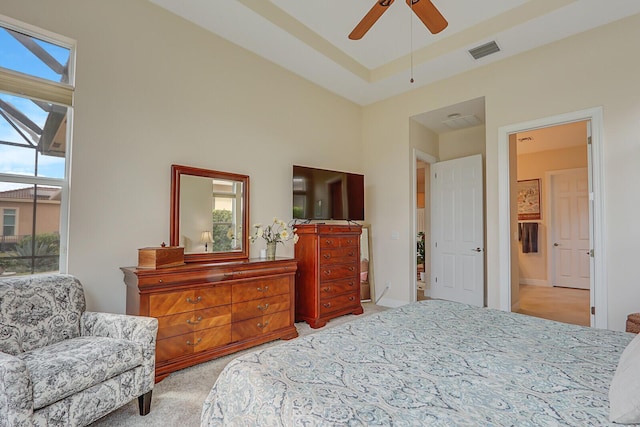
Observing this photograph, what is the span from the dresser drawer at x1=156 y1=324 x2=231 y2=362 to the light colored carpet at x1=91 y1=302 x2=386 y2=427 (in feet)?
0.51

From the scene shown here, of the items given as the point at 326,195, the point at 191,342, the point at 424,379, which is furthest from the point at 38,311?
the point at 326,195

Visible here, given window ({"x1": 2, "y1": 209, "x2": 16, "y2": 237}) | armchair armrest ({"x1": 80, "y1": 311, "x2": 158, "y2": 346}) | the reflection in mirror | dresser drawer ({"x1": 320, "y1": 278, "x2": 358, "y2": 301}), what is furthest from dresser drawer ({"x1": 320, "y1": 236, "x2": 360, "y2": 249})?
window ({"x1": 2, "y1": 209, "x2": 16, "y2": 237})

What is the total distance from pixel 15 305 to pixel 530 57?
5224mm

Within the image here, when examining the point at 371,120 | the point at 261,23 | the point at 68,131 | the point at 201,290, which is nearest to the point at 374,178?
the point at 371,120

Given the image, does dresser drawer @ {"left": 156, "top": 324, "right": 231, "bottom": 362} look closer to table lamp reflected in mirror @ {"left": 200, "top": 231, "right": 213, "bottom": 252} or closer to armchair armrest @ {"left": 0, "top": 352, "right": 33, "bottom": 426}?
table lamp reflected in mirror @ {"left": 200, "top": 231, "right": 213, "bottom": 252}

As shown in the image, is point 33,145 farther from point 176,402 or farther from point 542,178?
point 542,178

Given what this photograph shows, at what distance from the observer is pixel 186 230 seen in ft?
10.3

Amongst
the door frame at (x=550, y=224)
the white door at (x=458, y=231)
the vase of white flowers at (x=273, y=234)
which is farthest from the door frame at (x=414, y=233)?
the door frame at (x=550, y=224)

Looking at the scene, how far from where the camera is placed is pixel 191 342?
2.64 metres

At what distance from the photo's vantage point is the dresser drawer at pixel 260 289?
2.99m

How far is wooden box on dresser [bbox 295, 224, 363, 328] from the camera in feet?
12.6

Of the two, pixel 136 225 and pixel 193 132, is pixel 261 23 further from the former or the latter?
pixel 136 225

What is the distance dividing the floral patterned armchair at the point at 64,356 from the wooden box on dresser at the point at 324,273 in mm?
2033

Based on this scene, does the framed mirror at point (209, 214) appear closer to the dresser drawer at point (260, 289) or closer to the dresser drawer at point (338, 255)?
the dresser drawer at point (260, 289)
